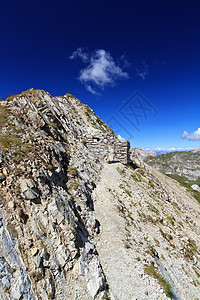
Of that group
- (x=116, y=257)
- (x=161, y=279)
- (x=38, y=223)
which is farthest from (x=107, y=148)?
(x=161, y=279)

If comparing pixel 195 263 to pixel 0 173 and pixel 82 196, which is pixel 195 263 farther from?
pixel 0 173

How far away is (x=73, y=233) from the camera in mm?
10984

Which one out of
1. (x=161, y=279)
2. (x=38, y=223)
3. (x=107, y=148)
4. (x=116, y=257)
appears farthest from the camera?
(x=107, y=148)

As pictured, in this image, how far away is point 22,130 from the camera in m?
16.8

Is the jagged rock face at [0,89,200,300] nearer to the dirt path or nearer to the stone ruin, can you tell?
the dirt path

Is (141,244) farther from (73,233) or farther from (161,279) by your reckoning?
(73,233)

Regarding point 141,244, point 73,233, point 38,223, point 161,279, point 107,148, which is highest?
point 107,148

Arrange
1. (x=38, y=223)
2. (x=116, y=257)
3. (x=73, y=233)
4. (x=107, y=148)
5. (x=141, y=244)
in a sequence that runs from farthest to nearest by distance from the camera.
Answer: (x=107, y=148) < (x=141, y=244) < (x=116, y=257) < (x=73, y=233) < (x=38, y=223)

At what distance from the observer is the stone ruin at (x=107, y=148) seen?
1199 inches

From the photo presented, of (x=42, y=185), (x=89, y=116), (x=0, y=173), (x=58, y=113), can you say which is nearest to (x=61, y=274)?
(x=42, y=185)

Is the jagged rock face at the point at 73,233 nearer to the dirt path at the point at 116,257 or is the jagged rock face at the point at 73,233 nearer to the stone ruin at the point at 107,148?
the dirt path at the point at 116,257

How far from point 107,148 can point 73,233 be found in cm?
2105

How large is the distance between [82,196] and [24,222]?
703 centimetres

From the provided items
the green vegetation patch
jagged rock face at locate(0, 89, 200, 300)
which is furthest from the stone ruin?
the green vegetation patch
